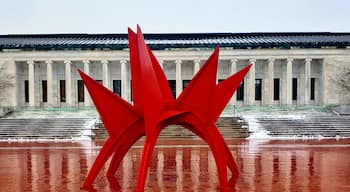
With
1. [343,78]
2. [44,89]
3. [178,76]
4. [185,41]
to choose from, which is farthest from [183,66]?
[343,78]

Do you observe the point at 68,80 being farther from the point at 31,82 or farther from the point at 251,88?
the point at 251,88

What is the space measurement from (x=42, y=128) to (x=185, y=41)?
73.8ft

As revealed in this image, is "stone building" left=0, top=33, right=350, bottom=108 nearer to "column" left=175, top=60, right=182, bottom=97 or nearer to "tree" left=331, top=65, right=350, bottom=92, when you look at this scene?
"column" left=175, top=60, right=182, bottom=97

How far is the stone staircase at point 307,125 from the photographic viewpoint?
29.9m

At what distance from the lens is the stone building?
4444cm

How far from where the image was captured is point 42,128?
106 ft

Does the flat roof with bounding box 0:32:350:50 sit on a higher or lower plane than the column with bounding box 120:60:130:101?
higher

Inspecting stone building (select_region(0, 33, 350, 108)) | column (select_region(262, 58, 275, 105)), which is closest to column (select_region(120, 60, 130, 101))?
stone building (select_region(0, 33, 350, 108))

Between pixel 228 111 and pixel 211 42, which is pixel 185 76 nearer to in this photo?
pixel 211 42

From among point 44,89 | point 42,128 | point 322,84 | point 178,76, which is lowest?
point 42,128

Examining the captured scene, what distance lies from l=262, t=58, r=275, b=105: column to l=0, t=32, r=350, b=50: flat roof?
224cm

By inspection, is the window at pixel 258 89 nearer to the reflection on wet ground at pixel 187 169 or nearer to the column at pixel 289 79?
the column at pixel 289 79

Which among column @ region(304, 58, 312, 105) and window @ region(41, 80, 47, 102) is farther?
window @ region(41, 80, 47, 102)

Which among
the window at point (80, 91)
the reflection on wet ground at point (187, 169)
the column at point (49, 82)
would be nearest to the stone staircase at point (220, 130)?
the reflection on wet ground at point (187, 169)
